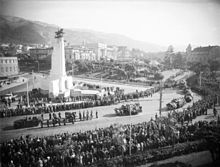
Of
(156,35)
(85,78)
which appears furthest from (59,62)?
(156,35)

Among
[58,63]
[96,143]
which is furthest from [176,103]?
[58,63]

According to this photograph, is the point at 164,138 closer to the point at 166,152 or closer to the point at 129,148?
the point at 166,152

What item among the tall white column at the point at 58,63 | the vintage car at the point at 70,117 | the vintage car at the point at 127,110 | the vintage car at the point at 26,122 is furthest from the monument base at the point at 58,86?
the vintage car at the point at 127,110

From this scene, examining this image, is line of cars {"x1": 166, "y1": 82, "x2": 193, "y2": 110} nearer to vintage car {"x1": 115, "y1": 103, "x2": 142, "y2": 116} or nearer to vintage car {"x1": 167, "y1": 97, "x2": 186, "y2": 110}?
vintage car {"x1": 167, "y1": 97, "x2": 186, "y2": 110}

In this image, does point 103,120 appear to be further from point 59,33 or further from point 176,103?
point 59,33

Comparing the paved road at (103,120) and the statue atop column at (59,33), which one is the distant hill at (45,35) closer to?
the statue atop column at (59,33)

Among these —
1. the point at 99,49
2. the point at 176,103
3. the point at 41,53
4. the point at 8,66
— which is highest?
the point at 99,49
